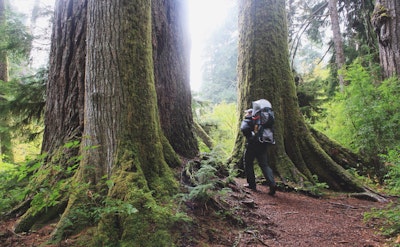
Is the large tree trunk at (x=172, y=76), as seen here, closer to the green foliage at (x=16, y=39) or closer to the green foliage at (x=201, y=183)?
the green foliage at (x=201, y=183)

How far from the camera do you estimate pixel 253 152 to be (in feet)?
18.0

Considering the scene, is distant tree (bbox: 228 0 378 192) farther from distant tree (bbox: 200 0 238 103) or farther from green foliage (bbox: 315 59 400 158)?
distant tree (bbox: 200 0 238 103)

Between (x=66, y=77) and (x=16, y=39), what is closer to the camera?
(x=66, y=77)

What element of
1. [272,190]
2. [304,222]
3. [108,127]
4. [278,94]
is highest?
[278,94]

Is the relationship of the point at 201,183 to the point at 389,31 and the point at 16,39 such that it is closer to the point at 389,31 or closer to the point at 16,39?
the point at 16,39

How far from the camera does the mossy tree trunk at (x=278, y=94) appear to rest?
19.9 feet

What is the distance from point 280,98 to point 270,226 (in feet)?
11.7

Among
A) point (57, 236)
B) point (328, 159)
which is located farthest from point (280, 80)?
point (57, 236)

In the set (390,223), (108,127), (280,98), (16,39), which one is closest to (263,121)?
(280,98)

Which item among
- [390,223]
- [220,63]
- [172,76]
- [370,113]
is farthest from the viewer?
[220,63]

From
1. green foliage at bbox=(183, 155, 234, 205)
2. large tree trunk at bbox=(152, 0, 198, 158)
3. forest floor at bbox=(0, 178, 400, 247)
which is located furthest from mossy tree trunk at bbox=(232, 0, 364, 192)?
green foliage at bbox=(183, 155, 234, 205)

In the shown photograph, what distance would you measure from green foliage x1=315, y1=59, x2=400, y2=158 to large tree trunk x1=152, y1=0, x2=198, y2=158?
3.99 metres

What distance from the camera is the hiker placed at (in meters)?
5.22

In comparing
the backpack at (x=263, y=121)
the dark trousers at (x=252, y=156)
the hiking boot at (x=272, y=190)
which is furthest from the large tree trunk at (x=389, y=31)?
the hiking boot at (x=272, y=190)
